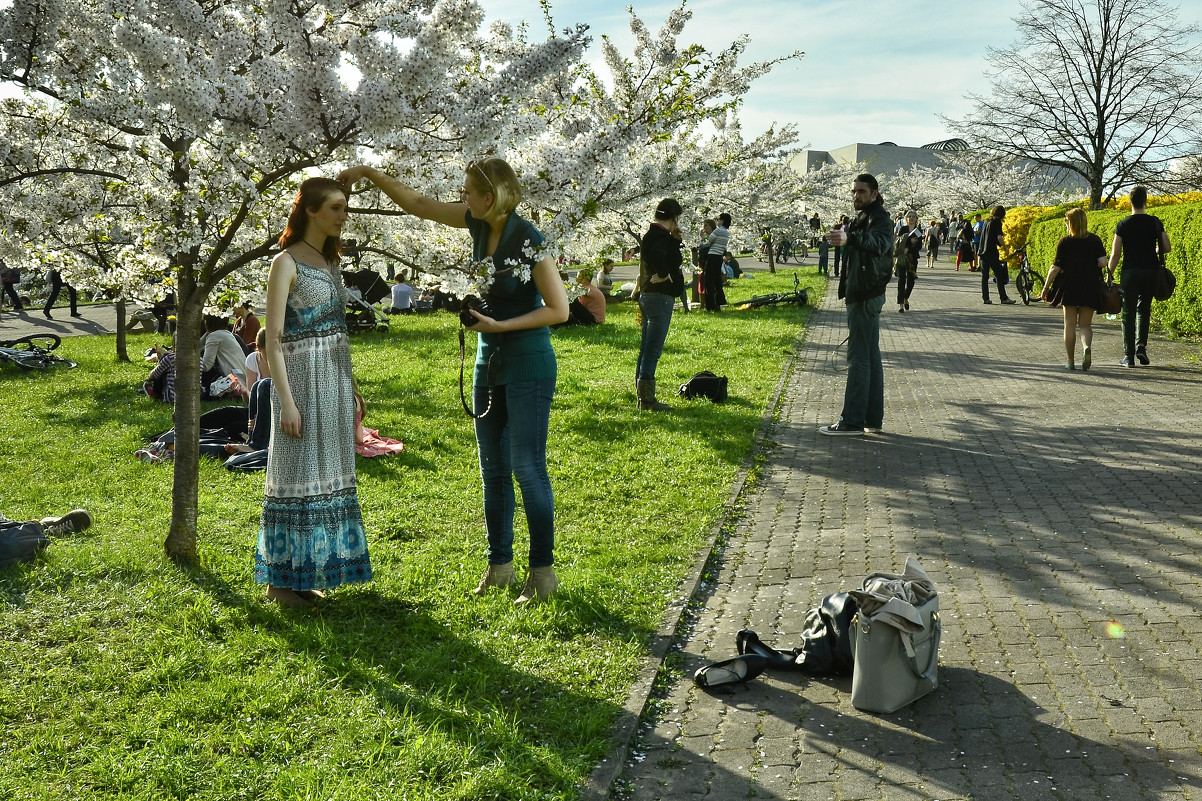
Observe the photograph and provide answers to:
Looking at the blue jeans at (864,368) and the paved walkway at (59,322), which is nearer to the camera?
the blue jeans at (864,368)

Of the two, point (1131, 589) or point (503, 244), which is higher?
point (503, 244)

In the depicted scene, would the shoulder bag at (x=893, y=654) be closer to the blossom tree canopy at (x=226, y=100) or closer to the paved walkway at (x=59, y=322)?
the blossom tree canopy at (x=226, y=100)

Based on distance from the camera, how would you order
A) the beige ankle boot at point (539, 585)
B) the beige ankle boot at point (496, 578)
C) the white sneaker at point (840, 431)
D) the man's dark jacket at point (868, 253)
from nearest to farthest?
1. the beige ankle boot at point (539, 585)
2. the beige ankle boot at point (496, 578)
3. the man's dark jacket at point (868, 253)
4. the white sneaker at point (840, 431)

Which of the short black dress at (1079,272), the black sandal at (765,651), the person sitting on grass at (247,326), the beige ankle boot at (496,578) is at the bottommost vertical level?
the black sandal at (765,651)

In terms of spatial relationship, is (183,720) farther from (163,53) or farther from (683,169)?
(683,169)

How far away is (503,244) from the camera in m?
4.63

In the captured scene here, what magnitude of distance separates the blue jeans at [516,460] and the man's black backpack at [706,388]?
20.3 ft

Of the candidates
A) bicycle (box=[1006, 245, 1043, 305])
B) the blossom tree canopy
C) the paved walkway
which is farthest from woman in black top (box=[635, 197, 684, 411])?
the paved walkway

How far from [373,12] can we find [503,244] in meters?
1.73

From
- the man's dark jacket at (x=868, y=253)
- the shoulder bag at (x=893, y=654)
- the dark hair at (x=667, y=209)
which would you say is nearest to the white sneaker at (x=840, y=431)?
the man's dark jacket at (x=868, y=253)

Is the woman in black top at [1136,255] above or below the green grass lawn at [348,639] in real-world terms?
above

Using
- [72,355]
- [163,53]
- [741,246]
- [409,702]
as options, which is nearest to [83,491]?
[163,53]

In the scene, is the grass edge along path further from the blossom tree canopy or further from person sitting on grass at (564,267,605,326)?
person sitting on grass at (564,267,605,326)

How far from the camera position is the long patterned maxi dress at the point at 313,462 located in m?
4.71
